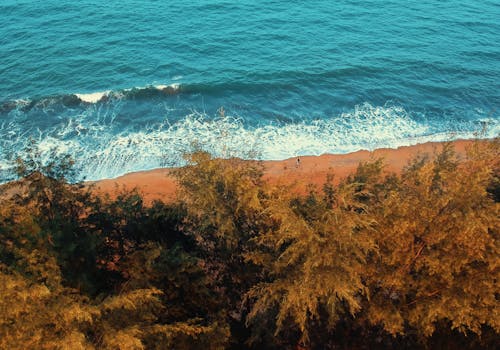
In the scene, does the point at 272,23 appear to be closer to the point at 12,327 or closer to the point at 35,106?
the point at 35,106

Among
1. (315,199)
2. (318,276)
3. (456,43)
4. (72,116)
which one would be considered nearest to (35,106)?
(72,116)

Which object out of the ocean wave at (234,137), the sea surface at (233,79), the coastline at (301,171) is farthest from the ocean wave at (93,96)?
the coastline at (301,171)

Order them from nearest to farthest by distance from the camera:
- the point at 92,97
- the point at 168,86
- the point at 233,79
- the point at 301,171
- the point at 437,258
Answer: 1. the point at 437,258
2. the point at 301,171
3. the point at 92,97
4. the point at 168,86
5. the point at 233,79

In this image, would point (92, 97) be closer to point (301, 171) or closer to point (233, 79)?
point (233, 79)

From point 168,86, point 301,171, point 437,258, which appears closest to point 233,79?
point 168,86

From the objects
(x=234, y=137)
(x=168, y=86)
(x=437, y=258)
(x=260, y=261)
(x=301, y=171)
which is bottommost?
(x=301, y=171)

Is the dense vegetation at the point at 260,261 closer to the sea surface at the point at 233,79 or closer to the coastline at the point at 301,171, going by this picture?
the coastline at the point at 301,171
